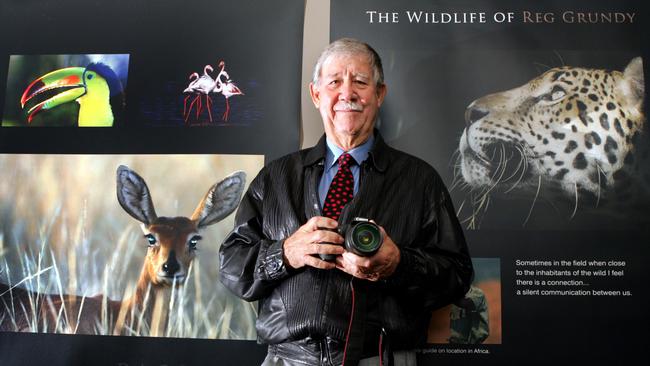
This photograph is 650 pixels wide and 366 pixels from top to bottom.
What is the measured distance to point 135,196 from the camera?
188 cm

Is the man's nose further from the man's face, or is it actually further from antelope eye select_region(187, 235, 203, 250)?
antelope eye select_region(187, 235, 203, 250)

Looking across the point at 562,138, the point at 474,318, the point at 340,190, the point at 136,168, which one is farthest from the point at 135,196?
the point at 562,138

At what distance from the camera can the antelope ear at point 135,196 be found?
187 centimetres

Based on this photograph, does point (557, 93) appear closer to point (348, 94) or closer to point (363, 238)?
point (348, 94)

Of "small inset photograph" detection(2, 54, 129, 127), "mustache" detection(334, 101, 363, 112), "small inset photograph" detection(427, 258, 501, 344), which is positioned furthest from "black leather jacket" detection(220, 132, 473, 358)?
"small inset photograph" detection(2, 54, 129, 127)

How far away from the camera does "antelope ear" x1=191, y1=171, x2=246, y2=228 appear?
1.84m

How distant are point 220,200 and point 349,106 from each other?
65cm

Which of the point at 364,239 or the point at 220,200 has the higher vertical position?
the point at 220,200

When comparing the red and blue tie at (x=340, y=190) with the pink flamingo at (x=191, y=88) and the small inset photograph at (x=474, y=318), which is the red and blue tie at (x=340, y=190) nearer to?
the small inset photograph at (x=474, y=318)

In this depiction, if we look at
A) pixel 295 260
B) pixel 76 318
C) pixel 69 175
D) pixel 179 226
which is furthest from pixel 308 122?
pixel 76 318

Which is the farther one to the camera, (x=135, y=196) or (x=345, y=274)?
(x=135, y=196)

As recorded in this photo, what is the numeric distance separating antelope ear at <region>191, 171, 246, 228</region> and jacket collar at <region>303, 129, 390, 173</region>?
1.36 feet

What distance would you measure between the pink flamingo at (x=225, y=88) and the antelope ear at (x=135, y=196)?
0.37 m

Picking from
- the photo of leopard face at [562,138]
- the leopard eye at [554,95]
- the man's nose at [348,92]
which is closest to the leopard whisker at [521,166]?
the photo of leopard face at [562,138]
